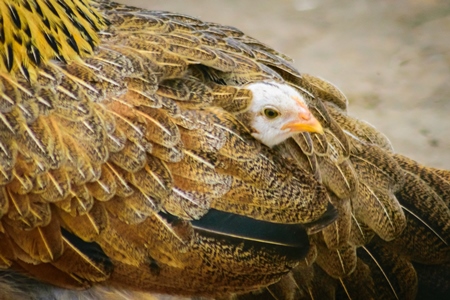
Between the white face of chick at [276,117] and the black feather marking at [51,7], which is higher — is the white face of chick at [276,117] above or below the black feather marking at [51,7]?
below

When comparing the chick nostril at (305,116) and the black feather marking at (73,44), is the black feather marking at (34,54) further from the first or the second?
the chick nostril at (305,116)

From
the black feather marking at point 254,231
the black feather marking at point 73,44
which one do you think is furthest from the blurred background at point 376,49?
the black feather marking at point 73,44

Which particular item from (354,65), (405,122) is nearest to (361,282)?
(405,122)

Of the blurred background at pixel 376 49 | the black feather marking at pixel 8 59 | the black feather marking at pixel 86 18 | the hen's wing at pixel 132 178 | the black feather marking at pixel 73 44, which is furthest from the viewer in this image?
the blurred background at pixel 376 49

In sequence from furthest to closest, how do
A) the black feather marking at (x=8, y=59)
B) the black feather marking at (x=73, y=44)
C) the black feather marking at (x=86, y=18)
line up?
the black feather marking at (x=86, y=18) → the black feather marking at (x=73, y=44) → the black feather marking at (x=8, y=59)

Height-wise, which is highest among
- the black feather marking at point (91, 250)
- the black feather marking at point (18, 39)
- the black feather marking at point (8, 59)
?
the black feather marking at point (18, 39)

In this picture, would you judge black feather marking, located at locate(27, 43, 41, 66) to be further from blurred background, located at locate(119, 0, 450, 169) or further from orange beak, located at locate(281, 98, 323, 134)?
blurred background, located at locate(119, 0, 450, 169)

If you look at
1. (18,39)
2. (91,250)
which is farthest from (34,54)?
(91,250)

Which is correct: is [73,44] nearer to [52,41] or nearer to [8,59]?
[52,41]

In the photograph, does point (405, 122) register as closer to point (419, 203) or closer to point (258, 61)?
point (419, 203)
